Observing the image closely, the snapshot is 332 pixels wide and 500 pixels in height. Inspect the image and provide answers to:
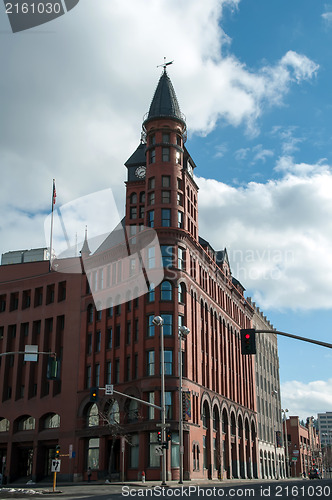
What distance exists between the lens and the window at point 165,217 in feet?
195

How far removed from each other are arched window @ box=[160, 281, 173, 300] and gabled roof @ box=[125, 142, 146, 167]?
71.8ft

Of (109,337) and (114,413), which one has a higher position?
(109,337)

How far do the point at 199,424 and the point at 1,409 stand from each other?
1046 inches

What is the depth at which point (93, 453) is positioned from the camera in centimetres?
5969

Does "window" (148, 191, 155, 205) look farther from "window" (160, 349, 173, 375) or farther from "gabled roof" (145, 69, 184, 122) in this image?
"window" (160, 349, 173, 375)

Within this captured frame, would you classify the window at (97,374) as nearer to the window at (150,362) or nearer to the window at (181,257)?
the window at (150,362)

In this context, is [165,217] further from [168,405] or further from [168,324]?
[168,405]

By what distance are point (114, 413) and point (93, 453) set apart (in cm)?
533

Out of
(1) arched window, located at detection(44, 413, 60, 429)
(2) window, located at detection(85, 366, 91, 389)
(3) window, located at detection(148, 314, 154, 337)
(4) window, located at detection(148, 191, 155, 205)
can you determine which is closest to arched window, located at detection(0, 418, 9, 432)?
(1) arched window, located at detection(44, 413, 60, 429)

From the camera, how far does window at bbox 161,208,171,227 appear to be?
5947 centimetres

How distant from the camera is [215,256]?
78.7m

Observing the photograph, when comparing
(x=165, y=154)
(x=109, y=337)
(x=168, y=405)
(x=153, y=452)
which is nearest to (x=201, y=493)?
(x=168, y=405)

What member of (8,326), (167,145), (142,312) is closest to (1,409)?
(8,326)

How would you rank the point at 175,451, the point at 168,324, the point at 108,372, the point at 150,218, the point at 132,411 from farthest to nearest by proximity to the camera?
the point at 108,372
the point at 150,218
the point at 132,411
the point at 168,324
the point at 175,451
